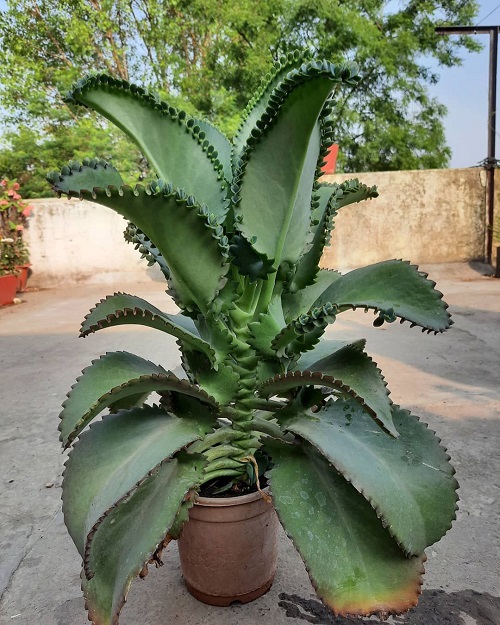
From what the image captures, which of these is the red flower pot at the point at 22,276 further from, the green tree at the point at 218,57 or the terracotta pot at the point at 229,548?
the terracotta pot at the point at 229,548

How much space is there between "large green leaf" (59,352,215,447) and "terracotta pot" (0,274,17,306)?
4.75m

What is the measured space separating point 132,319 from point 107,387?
0.35ft

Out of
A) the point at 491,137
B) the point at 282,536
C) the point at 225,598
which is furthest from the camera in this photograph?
the point at 491,137

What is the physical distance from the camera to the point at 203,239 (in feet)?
2.36

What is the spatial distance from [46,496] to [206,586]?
76cm

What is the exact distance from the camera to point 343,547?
0.73m

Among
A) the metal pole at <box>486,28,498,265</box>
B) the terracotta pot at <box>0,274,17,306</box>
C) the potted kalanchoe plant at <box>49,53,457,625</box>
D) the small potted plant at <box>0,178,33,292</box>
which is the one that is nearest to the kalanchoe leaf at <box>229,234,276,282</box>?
the potted kalanchoe plant at <box>49,53,457,625</box>

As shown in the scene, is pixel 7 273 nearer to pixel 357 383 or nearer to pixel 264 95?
pixel 264 95

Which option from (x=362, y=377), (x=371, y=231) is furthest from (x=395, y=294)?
(x=371, y=231)

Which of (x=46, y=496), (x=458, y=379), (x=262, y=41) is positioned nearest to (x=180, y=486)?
(x=46, y=496)

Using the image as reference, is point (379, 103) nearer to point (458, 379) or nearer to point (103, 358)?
point (458, 379)

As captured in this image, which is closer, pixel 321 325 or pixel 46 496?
pixel 321 325

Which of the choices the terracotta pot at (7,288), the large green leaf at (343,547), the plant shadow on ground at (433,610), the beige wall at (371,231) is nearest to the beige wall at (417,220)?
→ the beige wall at (371,231)

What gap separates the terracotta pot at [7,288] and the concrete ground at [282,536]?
55.3 inches
